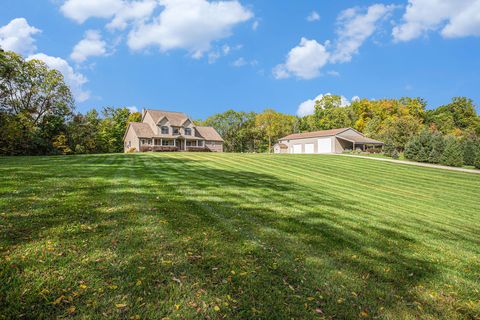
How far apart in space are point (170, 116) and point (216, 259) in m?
45.3

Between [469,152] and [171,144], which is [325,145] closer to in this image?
[469,152]

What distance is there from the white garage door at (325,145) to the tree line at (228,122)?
8721 mm

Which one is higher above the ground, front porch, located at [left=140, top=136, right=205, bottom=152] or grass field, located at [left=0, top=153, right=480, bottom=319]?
front porch, located at [left=140, top=136, right=205, bottom=152]

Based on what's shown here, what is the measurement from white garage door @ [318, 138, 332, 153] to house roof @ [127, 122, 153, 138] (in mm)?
29925

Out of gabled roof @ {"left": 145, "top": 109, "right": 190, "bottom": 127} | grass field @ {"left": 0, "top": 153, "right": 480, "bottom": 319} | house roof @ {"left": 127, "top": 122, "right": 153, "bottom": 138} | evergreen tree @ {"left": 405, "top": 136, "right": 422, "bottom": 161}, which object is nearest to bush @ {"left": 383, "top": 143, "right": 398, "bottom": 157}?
evergreen tree @ {"left": 405, "top": 136, "right": 422, "bottom": 161}

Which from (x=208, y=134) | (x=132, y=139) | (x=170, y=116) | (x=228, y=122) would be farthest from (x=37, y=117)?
(x=228, y=122)

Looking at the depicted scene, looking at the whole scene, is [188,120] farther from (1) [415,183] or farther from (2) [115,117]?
(1) [415,183]

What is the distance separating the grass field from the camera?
122 inches

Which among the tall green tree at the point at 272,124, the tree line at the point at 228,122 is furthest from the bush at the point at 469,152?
the tall green tree at the point at 272,124

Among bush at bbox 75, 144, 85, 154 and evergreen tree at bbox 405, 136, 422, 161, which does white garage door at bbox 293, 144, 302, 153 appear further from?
bush at bbox 75, 144, 85, 154

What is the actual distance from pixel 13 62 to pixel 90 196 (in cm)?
3589

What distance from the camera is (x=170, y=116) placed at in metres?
46.7

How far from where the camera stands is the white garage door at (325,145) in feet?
147

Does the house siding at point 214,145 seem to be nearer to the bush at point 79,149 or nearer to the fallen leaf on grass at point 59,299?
the bush at point 79,149
